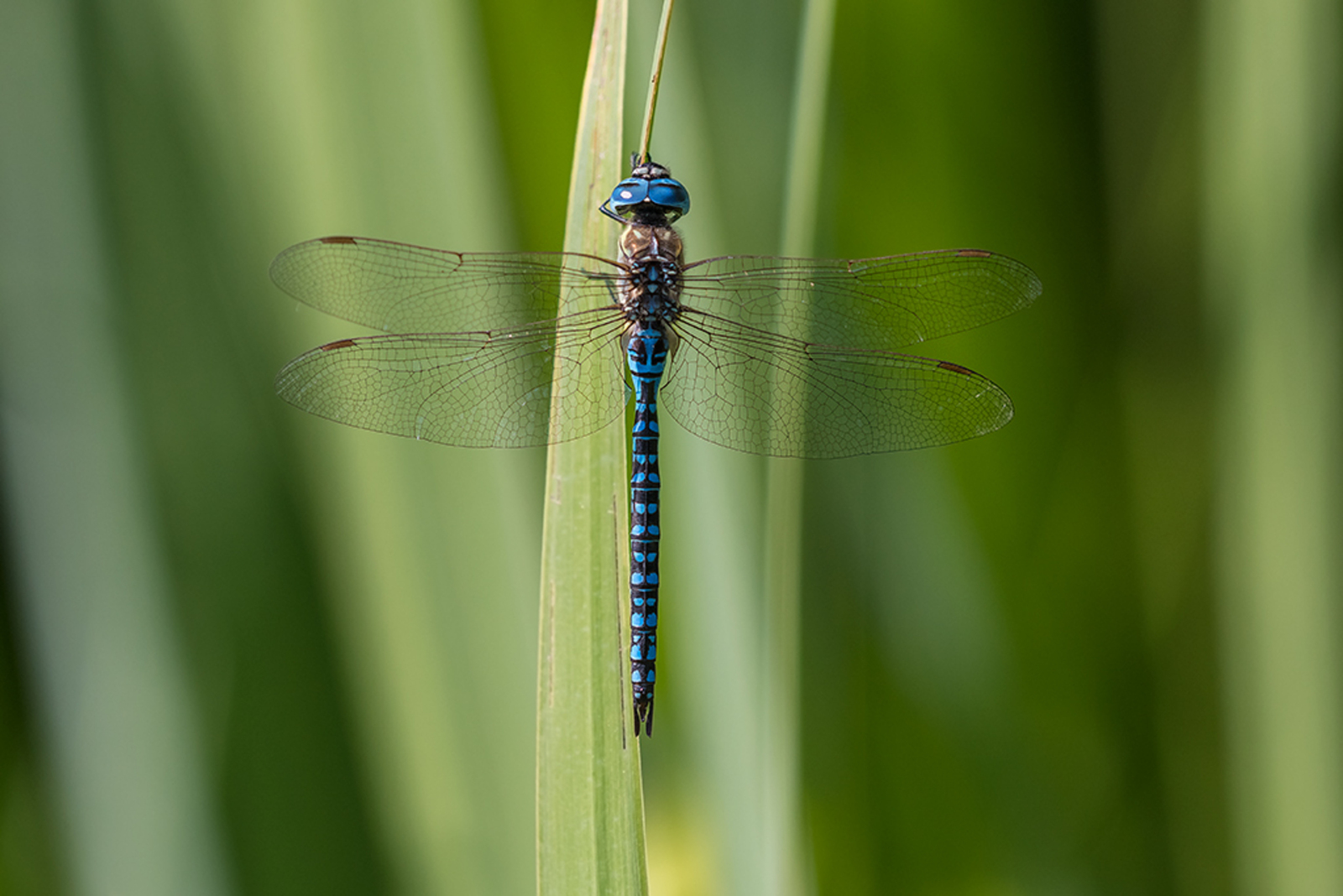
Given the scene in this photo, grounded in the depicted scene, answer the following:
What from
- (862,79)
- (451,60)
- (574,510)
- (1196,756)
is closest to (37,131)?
(451,60)

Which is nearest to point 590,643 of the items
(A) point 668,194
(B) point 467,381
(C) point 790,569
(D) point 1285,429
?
(C) point 790,569

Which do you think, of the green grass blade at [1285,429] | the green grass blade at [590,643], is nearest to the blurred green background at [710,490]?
the green grass blade at [1285,429]

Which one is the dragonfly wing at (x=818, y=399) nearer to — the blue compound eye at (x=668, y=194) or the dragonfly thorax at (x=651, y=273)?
the dragonfly thorax at (x=651, y=273)

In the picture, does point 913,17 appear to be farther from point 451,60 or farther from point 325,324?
point 325,324

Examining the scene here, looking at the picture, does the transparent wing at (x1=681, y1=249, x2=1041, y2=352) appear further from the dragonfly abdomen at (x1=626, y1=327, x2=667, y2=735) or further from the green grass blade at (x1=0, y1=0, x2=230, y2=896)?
the green grass blade at (x1=0, y1=0, x2=230, y2=896)

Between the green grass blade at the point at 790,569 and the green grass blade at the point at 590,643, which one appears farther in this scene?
the green grass blade at the point at 790,569

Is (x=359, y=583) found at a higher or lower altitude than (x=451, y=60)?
lower

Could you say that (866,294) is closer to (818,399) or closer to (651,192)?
(818,399)
